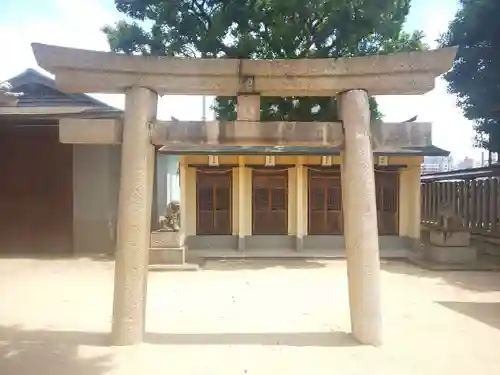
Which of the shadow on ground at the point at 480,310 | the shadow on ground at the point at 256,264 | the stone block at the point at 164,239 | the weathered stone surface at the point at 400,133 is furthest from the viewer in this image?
the shadow on ground at the point at 256,264

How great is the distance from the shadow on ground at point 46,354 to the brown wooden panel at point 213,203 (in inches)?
307

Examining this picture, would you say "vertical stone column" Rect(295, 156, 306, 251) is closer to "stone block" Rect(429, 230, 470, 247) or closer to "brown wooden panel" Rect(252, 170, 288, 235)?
"brown wooden panel" Rect(252, 170, 288, 235)

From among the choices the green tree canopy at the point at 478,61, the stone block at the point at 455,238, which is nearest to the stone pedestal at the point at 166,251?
the stone block at the point at 455,238

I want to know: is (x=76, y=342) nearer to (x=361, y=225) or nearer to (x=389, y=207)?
(x=361, y=225)

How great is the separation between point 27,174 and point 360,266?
1059 centimetres

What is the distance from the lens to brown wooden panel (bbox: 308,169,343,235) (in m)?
13.7

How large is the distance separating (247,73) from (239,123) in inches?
23.7

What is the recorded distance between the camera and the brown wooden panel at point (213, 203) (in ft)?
44.6

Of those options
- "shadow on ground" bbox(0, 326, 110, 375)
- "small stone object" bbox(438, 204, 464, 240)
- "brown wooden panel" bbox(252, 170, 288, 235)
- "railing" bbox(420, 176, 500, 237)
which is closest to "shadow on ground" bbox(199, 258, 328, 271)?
"brown wooden panel" bbox(252, 170, 288, 235)

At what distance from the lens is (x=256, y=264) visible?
11.9 metres

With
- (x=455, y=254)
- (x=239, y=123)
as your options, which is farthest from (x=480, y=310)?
(x=239, y=123)

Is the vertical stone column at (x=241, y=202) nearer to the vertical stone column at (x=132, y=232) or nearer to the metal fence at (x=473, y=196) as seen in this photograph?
the metal fence at (x=473, y=196)

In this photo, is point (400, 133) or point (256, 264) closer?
point (400, 133)

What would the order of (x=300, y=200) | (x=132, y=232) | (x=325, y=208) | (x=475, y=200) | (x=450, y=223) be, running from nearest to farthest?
(x=132, y=232) → (x=450, y=223) → (x=300, y=200) → (x=325, y=208) → (x=475, y=200)
